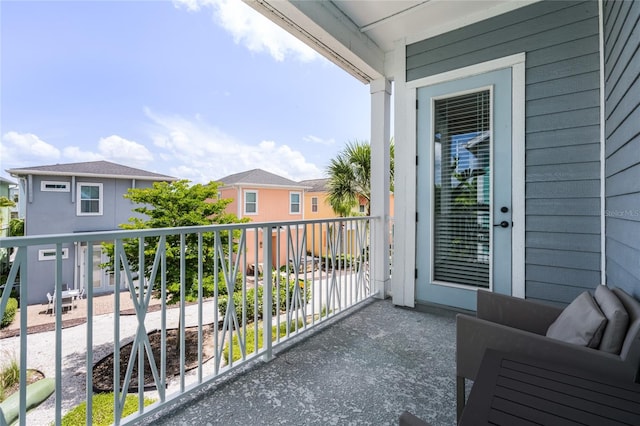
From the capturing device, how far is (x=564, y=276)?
242 centimetres

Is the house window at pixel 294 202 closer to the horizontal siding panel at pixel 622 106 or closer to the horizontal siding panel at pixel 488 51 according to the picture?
the horizontal siding panel at pixel 488 51

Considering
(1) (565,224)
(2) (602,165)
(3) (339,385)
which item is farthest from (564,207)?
(3) (339,385)

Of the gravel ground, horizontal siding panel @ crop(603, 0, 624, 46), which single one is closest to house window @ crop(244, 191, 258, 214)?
the gravel ground

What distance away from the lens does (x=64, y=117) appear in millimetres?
16234

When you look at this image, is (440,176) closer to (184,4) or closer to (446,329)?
(446,329)

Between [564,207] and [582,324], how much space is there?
5.11ft

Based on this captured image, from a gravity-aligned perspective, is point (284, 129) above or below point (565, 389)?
above

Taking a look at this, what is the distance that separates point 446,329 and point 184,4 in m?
12.5

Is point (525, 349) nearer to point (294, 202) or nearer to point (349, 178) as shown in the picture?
point (349, 178)

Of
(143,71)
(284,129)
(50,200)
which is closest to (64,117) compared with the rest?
(143,71)

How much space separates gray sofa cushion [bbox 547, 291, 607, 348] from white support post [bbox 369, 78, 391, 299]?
6.95 feet

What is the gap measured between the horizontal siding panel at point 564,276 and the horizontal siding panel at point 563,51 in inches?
67.3

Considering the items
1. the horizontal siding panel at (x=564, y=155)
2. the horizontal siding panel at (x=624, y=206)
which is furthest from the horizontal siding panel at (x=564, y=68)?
the horizontal siding panel at (x=624, y=206)

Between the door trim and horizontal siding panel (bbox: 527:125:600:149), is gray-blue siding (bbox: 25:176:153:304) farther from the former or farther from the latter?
horizontal siding panel (bbox: 527:125:600:149)
